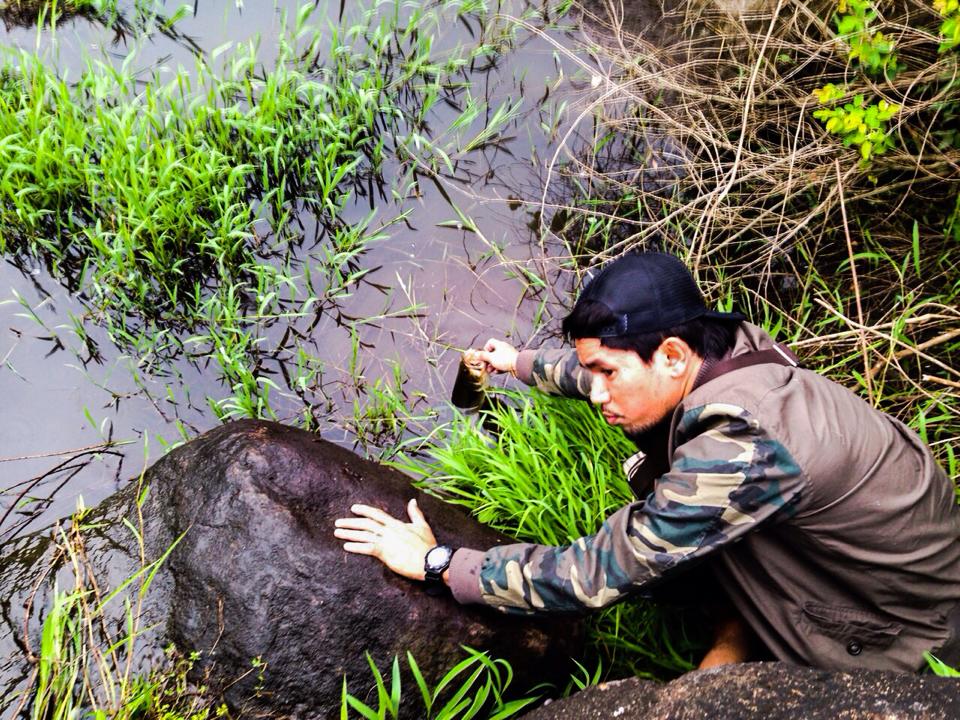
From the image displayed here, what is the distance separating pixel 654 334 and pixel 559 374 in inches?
33.6

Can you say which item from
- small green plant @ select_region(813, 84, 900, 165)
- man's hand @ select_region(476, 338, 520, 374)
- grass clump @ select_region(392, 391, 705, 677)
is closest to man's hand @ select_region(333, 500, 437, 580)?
grass clump @ select_region(392, 391, 705, 677)

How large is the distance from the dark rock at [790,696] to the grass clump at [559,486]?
A: 89 centimetres

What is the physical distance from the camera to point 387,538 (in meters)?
2.20

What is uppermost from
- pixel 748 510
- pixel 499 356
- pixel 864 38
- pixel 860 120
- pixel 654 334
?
pixel 864 38

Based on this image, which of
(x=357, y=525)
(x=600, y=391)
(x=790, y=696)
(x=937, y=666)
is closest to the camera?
(x=790, y=696)

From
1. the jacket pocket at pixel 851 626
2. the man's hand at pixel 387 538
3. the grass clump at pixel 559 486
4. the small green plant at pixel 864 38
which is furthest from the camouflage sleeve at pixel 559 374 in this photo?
the small green plant at pixel 864 38

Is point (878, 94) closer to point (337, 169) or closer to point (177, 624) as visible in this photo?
point (337, 169)

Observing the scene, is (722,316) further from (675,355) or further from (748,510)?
(748,510)

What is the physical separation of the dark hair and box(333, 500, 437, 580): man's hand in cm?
83

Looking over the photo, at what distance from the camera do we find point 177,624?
82.4 inches

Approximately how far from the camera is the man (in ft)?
5.81

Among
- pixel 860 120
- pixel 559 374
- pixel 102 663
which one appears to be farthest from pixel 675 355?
pixel 102 663

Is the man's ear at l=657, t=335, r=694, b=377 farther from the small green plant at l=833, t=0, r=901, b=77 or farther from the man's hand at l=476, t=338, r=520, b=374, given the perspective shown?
the small green plant at l=833, t=0, r=901, b=77

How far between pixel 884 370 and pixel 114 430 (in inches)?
132
